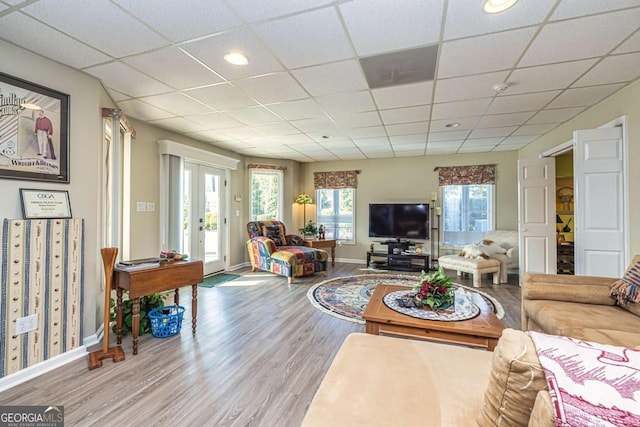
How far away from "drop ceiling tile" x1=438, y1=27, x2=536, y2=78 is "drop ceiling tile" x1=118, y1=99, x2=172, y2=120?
9.86 ft

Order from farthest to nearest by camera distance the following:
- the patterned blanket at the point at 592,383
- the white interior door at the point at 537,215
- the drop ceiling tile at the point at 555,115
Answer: the white interior door at the point at 537,215 → the drop ceiling tile at the point at 555,115 → the patterned blanket at the point at 592,383

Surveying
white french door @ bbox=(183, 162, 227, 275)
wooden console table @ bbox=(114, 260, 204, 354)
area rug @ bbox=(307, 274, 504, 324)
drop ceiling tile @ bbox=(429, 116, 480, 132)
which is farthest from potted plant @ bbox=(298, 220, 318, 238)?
wooden console table @ bbox=(114, 260, 204, 354)

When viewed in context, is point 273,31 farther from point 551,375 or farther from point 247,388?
point 247,388

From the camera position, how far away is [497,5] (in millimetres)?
1571

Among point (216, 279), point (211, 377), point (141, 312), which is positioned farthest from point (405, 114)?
point (216, 279)

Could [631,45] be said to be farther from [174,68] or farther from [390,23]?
[174,68]

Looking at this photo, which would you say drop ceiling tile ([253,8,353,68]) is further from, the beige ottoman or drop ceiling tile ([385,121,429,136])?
the beige ottoman

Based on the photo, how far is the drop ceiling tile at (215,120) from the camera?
3.44 metres

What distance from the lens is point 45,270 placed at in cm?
202

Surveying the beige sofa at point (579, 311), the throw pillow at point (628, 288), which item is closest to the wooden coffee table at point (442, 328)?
the beige sofa at point (579, 311)

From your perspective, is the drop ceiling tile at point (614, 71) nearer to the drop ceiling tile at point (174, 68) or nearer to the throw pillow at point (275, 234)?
the drop ceiling tile at point (174, 68)

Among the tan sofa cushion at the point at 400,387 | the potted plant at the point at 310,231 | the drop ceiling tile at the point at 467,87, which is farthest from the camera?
the potted plant at the point at 310,231

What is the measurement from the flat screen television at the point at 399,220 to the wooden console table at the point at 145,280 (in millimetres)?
3968

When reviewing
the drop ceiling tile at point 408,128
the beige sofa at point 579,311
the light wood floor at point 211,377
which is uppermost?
the drop ceiling tile at point 408,128
